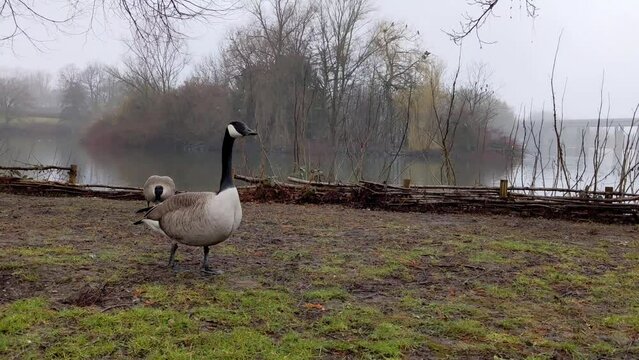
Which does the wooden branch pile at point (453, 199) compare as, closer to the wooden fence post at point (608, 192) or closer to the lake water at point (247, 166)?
the wooden fence post at point (608, 192)

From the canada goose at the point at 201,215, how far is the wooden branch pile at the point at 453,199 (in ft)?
18.0

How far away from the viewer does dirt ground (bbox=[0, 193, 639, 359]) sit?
8.51 ft

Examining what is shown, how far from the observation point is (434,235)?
20.0 feet

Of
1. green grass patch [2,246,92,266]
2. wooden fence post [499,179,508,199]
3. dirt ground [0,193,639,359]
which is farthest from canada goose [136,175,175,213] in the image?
wooden fence post [499,179,508,199]

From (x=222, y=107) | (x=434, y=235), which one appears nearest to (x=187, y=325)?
(x=434, y=235)

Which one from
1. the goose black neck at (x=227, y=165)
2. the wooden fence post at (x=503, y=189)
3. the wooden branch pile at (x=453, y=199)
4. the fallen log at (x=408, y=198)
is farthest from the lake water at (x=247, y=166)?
the goose black neck at (x=227, y=165)

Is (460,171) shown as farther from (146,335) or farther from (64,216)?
(146,335)

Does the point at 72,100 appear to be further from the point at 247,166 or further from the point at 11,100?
the point at 247,166

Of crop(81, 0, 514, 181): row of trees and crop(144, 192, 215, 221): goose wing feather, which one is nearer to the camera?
crop(144, 192, 215, 221): goose wing feather

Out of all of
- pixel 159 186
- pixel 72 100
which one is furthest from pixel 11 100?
pixel 159 186

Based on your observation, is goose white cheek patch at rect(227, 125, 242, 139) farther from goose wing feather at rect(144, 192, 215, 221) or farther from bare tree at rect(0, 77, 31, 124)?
bare tree at rect(0, 77, 31, 124)

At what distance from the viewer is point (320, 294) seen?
3459 millimetres

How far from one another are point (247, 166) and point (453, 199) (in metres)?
5.38

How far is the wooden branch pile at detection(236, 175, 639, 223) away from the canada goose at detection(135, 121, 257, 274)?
549 centimetres
